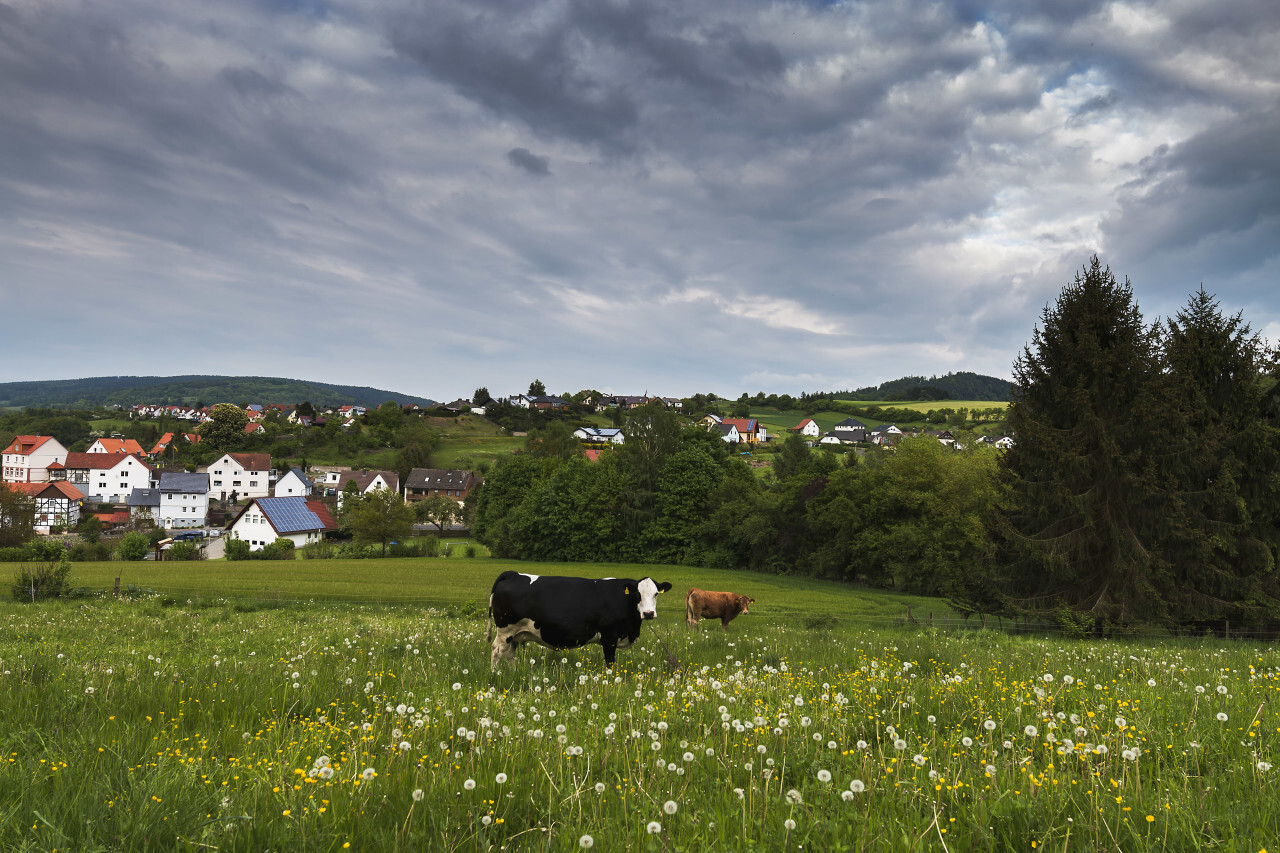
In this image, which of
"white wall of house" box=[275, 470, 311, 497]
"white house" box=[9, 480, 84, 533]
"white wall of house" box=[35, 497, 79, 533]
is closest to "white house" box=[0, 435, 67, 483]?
"white house" box=[9, 480, 84, 533]

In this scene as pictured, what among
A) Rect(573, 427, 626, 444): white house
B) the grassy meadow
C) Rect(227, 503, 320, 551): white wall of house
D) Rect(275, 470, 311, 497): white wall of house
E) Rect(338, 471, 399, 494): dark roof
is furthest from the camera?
Rect(573, 427, 626, 444): white house

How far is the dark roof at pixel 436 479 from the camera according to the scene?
5502 inches

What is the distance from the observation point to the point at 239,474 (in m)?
138

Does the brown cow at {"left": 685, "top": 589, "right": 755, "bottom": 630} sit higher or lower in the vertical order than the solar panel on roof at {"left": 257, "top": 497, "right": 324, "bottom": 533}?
higher

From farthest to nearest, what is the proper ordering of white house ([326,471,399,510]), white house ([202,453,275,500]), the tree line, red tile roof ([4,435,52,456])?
red tile roof ([4,435,52,456]) < white house ([202,453,275,500]) < white house ([326,471,399,510]) < the tree line

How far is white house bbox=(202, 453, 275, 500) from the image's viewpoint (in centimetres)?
13750

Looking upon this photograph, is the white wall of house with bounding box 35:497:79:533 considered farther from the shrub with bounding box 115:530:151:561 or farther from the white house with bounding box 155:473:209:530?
the shrub with bounding box 115:530:151:561

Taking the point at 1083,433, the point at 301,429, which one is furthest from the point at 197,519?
the point at 1083,433

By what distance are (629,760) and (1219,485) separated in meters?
30.7

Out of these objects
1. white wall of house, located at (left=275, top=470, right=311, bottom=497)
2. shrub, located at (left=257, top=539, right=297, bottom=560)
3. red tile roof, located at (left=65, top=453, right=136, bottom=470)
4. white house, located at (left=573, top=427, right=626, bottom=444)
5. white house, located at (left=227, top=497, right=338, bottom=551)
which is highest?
white house, located at (left=573, top=427, right=626, bottom=444)

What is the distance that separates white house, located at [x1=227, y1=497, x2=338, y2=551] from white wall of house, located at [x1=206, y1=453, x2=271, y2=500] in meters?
48.8

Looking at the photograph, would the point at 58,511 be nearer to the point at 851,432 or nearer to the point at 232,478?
the point at 232,478

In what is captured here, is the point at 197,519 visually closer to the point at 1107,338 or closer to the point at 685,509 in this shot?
the point at 685,509

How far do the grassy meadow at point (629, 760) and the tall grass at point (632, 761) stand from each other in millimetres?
24
